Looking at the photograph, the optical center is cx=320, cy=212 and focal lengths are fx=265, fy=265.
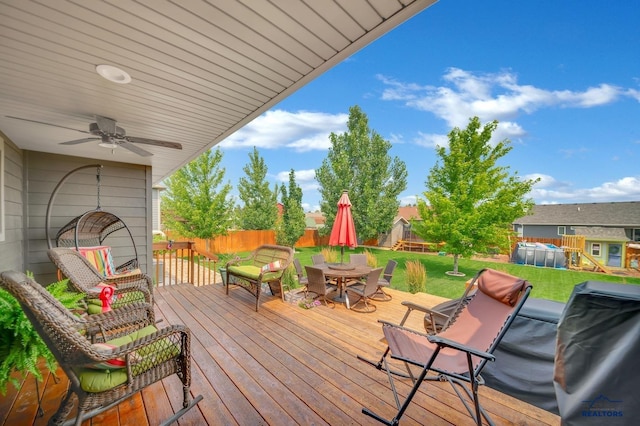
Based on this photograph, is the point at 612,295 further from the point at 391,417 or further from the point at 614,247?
the point at 614,247

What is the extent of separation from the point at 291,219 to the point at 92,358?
1508 cm

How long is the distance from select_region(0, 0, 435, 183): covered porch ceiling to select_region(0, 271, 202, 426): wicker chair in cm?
160

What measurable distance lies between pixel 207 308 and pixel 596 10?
50.5 ft

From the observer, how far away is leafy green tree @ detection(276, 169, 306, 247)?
1653 cm

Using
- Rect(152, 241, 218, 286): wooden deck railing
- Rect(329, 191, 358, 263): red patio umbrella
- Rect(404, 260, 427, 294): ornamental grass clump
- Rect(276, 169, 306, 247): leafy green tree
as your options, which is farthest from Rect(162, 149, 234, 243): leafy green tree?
Rect(404, 260, 427, 294): ornamental grass clump

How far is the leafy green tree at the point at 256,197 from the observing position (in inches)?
669

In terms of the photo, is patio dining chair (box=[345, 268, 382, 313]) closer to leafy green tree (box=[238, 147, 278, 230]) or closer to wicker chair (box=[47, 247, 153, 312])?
wicker chair (box=[47, 247, 153, 312])

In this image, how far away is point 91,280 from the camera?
386 cm

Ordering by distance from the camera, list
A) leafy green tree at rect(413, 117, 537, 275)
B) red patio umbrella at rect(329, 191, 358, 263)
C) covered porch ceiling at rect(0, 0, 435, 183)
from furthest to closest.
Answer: leafy green tree at rect(413, 117, 537, 275) < red patio umbrella at rect(329, 191, 358, 263) < covered porch ceiling at rect(0, 0, 435, 183)

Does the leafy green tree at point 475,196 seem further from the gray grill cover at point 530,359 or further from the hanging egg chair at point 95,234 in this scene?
the hanging egg chair at point 95,234

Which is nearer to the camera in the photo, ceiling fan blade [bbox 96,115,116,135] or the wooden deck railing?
ceiling fan blade [bbox 96,115,116,135]

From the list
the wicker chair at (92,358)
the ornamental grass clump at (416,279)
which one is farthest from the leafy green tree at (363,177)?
the wicker chair at (92,358)

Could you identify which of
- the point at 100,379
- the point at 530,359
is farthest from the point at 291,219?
the point at 100,379

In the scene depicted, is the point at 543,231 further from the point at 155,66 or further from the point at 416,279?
the point at 155,66
